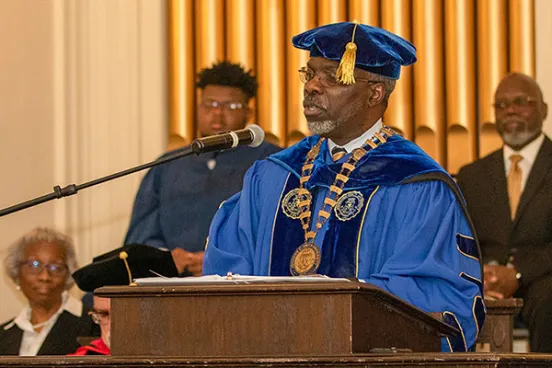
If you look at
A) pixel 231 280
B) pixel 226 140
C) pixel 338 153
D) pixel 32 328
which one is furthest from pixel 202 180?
pixel 231 280

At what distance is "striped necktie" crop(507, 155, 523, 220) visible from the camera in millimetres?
6484

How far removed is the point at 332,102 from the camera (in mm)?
4551

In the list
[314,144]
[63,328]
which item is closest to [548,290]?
[314,144]

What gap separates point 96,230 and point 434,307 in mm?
3468

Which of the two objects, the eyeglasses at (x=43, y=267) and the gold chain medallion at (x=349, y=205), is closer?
the gold chain medallion at (x=349, y=205)

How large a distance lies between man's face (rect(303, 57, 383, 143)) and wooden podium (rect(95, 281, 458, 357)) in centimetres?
130

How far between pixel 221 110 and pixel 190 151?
272cm

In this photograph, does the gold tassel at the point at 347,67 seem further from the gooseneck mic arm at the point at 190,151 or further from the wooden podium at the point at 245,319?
the wooden podium at the point at 245,319

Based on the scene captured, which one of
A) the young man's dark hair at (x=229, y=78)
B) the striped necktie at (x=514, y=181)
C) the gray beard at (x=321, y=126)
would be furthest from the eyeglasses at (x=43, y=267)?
the gray beard at (x=321, y=126)

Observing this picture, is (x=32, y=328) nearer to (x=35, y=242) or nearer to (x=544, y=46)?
(x=35, y=242)

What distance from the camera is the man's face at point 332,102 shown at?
4527mm

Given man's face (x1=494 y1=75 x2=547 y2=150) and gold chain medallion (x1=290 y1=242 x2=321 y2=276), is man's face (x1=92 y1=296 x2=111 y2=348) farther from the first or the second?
man's face (x1=494 y1=75 x2=547 y2=150)

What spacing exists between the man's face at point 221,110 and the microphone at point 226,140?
2476mm

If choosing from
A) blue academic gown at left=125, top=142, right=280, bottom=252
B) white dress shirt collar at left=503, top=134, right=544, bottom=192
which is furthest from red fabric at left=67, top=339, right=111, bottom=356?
white dress shirt collar at left=503, top=134, right=544, bottom=192
